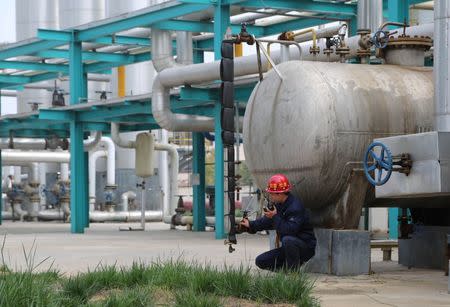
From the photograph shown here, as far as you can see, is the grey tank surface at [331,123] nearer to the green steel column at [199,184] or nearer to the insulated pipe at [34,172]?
the green steel column at [199,184]

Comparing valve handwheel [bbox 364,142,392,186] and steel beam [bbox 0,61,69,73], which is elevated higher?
steel beam [bbox 0,61,69,73]

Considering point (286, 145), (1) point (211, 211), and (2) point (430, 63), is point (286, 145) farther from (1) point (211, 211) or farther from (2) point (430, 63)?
(1) point (211, 211)

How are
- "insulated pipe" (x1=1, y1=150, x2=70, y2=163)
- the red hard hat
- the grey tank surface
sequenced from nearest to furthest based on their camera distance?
the red hard hat
the grey tank surface
"insulated pipe" (x1=1, y1=150, x2=70, y2=163)

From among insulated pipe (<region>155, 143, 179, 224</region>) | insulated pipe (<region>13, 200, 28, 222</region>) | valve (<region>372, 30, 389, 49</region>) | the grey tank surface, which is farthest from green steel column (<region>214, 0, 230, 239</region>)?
insulated pipe (<region>13, 200, 28, 222</region>)

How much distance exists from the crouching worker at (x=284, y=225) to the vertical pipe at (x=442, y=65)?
2.12 meters

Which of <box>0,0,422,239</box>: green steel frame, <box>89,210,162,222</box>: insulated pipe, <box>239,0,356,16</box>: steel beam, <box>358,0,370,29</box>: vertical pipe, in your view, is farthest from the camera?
<box>89,210,162,222</box>: insulated pipe

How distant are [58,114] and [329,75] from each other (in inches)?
696

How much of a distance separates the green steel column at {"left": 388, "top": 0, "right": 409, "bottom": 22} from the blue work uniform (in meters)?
8.46

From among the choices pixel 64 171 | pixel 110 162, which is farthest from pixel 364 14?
pixel 64 171

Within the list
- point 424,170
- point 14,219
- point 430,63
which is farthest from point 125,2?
point 424,170

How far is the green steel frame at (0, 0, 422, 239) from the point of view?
24.5m

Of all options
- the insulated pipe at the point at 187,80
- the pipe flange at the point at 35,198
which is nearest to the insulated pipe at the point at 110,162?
the pipe flange at the point at 35,198

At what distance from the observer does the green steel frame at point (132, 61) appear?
80.4 feet

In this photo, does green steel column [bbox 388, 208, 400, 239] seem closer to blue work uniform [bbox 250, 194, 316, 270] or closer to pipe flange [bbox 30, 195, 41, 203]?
blue work uniform [bbox 250, 194, 316, 270]
